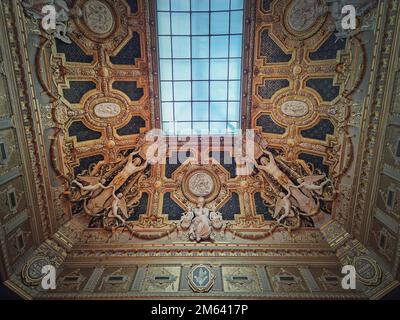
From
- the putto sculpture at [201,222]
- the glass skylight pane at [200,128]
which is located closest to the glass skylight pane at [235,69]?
the glass skylight pane at [200,128]

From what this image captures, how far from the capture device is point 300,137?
10367 millimetres

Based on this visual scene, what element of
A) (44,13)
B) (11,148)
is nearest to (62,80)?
(44,13)

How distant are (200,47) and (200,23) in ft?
2.62

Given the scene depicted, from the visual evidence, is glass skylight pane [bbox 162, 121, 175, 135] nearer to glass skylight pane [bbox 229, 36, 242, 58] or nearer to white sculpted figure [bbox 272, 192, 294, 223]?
glass skylight pane [bbox 229, 36, 242, 58]

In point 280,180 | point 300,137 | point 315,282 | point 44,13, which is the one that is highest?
point 44,13

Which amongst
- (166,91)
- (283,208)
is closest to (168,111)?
(166,91)

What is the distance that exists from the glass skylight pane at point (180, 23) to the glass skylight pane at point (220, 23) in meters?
0.90

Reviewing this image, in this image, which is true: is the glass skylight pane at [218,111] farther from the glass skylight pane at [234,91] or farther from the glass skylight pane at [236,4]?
the glass skylight pane at [236,4]

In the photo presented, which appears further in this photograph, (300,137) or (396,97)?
(300,137)

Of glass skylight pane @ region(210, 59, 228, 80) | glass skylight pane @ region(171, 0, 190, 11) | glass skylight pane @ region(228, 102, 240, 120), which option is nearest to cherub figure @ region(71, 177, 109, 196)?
glass skylight pane @ region(228, 102, 240, 120)

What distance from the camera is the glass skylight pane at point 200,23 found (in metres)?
10.1

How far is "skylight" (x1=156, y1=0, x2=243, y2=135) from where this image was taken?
397 inches

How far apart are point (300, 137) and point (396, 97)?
141 inches

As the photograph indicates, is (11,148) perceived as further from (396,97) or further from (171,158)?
(396,97)
